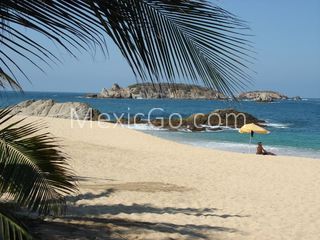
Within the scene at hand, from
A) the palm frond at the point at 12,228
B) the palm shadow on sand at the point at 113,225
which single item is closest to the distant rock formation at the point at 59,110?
the palm shadow on sand at the point at 113,225

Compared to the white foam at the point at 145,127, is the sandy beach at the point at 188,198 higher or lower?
lower

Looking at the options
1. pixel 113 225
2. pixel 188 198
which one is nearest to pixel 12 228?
pixel 113 225

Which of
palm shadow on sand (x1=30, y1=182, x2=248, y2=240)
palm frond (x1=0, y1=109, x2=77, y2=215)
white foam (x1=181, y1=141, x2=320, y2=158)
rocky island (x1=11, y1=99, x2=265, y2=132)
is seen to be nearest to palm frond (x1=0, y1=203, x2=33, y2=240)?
palm frond (x1=0, y1=109, x2=77, y2=215)

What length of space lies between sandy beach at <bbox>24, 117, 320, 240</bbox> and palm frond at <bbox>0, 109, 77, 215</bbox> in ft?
5.96

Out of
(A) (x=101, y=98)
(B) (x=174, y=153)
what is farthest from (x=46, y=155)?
(A) (x=101, y=98)

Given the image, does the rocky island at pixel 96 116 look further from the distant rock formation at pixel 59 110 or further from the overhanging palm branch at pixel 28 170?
the overhanging palm branch at pixel 28 170

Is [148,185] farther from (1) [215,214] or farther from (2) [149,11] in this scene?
(2) [149,11]

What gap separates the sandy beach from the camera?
247 inches

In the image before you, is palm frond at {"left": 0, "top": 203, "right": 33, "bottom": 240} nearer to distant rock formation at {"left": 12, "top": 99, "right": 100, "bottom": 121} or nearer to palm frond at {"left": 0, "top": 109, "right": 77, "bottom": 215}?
palm frond at {"left": 0, "top": 109, "right": 77, "bottom": 215}

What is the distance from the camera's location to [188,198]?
29.6 ft

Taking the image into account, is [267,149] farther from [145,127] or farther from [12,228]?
[12,228]

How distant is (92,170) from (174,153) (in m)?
6.18

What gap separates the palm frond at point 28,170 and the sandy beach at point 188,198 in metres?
1.82

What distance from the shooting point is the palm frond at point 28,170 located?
298 centimetres
